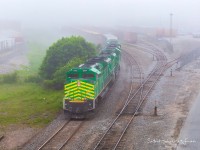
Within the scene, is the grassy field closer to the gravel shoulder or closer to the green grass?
the green grass

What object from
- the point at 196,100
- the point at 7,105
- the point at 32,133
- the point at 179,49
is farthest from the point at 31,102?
the point at 179,49

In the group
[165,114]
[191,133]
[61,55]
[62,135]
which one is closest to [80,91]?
[62,135]

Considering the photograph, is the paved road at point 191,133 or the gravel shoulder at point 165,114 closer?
the paved road at point 191,133

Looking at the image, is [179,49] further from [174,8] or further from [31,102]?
[174,8]

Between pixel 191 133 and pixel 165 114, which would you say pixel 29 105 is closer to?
pixel 165 114

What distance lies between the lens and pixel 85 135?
2050cm

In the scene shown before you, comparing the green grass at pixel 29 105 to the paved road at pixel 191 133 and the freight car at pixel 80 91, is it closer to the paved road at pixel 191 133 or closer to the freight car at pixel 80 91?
the freight car at pixel 80 91

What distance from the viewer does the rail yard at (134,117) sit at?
19.3 metres

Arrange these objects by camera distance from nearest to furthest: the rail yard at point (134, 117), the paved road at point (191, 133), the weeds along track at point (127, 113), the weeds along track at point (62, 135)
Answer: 1. the paved road at point (191, 133)
2. the weeds along track at point (62, 135)
3. the weeds along track at point (127, 113)
4. the rail yard at point (134, 117)

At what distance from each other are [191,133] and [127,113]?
5687 millimetres

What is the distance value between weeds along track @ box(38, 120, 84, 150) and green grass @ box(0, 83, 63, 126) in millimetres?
1845

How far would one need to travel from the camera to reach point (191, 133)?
66.8ft

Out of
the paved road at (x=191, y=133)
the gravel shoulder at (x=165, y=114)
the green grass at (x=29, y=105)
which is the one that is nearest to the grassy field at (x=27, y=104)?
the green grass at (x=29, y=105)

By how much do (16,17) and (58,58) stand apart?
377 feet
